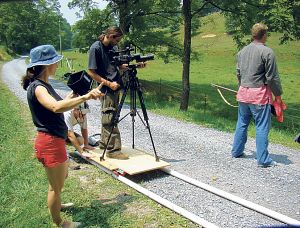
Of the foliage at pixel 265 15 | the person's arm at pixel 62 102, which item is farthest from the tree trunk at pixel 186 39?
the person's arm at pixel 62 102

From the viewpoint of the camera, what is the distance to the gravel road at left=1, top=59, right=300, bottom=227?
4465 mm

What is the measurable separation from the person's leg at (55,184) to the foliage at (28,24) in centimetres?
7353

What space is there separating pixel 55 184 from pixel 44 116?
0.73 meters

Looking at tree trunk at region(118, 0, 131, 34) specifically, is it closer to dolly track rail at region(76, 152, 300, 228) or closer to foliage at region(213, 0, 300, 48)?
foliage at region(213, 0, 300, 48)

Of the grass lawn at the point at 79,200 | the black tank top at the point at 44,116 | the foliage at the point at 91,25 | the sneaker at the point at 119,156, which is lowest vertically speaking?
the grass lawn at the point at 79,200

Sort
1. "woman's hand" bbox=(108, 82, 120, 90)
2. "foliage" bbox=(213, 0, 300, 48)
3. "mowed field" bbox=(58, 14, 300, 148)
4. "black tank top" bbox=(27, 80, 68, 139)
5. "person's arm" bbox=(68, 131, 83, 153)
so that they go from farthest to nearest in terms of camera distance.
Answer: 1. "foliage" bbox=(213, 0, 300, 48)
2. "mowed field" bbox=(58, 14, 300, 148)
3. "person's arm" bbox=(68, 131, 83, 153)
4. "woman's hand" bbox=(108, 82, 120, 90)
5. "black tank top" bbox=(27, 80, 68, 139)

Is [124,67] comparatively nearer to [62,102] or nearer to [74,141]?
[74,141]

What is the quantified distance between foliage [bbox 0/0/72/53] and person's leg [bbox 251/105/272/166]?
237ft

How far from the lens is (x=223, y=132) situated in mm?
9039

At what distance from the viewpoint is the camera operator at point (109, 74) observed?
575 centimetres

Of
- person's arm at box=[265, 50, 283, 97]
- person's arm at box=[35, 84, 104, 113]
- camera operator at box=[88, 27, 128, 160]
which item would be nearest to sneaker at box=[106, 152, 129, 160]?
camera operator at box=[88, 27, 128, 160]

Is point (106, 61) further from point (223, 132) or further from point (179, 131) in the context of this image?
point (223, 132)

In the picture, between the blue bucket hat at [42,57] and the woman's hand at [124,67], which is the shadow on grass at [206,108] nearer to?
the woman's hand at [124,67]

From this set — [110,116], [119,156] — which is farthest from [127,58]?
[119,156]
